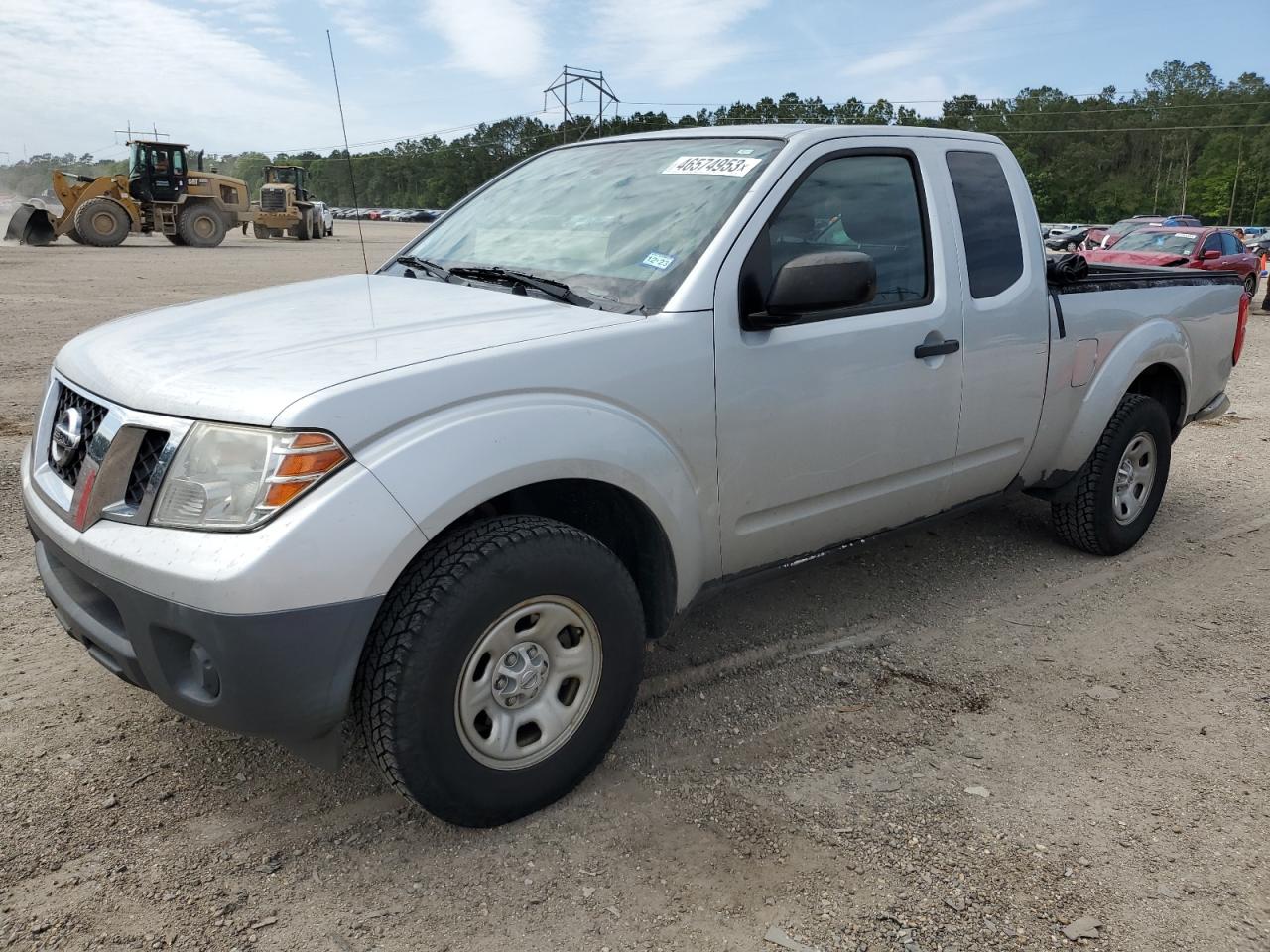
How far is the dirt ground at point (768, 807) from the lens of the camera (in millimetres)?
2414

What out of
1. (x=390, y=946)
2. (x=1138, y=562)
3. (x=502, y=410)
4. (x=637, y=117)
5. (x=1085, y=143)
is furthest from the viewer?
(x=1085, y=143)

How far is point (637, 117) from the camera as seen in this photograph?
86500 millimetres

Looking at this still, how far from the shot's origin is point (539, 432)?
259cm

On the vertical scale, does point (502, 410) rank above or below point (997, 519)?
above

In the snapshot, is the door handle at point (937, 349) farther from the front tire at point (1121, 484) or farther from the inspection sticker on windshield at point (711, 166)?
the front tire at point (1121, 484)

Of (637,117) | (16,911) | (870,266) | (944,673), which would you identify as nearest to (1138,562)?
(944,673)

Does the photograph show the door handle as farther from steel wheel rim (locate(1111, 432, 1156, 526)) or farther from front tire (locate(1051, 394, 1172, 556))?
steel wheel rim (locate(1111, 432, 1156, 526))

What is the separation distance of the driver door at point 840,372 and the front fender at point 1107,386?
91 cm

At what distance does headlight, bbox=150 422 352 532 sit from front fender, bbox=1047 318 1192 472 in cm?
339

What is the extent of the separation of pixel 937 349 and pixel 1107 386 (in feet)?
4.54

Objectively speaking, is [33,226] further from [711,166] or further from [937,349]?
[937,349]

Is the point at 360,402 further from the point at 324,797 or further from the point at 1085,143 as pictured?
the point at 1085,143

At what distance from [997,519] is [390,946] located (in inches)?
166

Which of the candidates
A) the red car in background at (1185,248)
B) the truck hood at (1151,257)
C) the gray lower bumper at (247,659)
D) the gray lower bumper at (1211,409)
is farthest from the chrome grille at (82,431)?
the red car in background at (1185,248)
